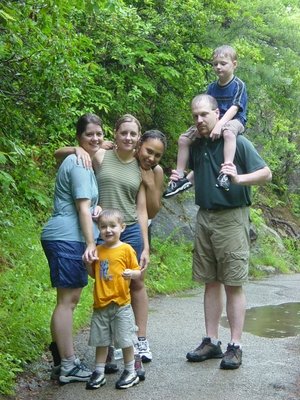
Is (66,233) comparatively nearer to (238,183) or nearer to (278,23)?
(238,183)

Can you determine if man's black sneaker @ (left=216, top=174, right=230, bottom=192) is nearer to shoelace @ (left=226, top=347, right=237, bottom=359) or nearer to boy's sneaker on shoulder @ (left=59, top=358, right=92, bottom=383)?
shoelace @ (left=226, top=347, right=237, bottom=359)

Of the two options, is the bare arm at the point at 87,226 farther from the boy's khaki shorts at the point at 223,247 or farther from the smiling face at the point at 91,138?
the boy's khaki shorts at the point at 223,247

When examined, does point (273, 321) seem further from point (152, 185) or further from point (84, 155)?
point (84, 155)

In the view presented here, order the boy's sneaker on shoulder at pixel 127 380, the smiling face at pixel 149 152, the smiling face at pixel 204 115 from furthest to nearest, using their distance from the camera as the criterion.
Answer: the smiling face at pixel 204 115
the smiling face at pixel 149 152
the boy's sneaker on shoulder at pixel 127 380

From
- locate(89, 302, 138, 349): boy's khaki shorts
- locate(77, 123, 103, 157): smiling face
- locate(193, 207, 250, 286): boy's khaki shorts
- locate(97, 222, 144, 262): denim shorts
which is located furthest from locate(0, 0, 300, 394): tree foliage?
locate(193, 207, 250, 286): boy's khaki shorts

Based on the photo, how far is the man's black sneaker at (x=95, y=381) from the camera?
4.63 metres

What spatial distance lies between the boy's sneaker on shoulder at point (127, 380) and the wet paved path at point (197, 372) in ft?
0.15

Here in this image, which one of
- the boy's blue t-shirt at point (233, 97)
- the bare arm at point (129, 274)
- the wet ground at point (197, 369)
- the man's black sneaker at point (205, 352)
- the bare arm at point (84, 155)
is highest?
the boy's blue t-shirt at point (233, 97)

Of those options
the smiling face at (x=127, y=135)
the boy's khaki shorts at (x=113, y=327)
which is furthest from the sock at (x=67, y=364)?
the smiling face at (x=127, y=135)

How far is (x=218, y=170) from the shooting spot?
5461 mm

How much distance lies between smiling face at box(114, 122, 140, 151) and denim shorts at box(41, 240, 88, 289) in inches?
37.0

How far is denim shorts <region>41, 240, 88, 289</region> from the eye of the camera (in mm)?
4715

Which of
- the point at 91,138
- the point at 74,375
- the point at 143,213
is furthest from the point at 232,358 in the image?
the point at 91,138

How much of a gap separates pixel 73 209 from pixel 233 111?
5.82 ft
